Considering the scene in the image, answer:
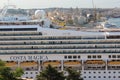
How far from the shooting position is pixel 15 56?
3094 cm

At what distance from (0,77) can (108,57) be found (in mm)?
11212

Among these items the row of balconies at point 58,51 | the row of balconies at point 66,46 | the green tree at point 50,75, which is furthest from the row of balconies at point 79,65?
the green tree at point 50,75

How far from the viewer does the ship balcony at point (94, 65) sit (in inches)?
1205

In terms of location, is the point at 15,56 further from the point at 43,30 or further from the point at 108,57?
the point at 108,57

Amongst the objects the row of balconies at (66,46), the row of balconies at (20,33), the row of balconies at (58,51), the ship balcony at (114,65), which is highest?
the row of balconies at (20,33)

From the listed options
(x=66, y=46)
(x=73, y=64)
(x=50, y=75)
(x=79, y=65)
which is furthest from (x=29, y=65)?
(x=50, y=75)

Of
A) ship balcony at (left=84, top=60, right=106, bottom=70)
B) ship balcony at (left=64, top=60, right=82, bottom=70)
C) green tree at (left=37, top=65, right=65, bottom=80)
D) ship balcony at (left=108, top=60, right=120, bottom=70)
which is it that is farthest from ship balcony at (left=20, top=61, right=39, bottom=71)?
green tree at (left=37, top=65, right=65, bottom=80)

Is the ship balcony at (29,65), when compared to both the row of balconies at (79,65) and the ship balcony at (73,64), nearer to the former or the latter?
the row of balconies at (79,65)

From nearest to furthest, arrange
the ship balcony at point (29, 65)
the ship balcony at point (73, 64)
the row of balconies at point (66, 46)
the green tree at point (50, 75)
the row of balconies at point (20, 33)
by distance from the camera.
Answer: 1. the green tree at point (50, 75)
2. the row of balconies at point (66, 46)
3. the ship balcony at point (73, 64)
4. the ship balcony at point (29, 65)
5. the row of balconies at point (20, 33)

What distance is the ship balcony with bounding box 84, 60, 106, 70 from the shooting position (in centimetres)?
3061

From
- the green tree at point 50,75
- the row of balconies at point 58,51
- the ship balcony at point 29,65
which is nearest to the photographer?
the green tree at point 50,75

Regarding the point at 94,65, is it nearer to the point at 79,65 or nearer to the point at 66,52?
the point at 79,65

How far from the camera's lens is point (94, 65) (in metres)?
30.7

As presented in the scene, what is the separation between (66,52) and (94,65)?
98.3 inches
